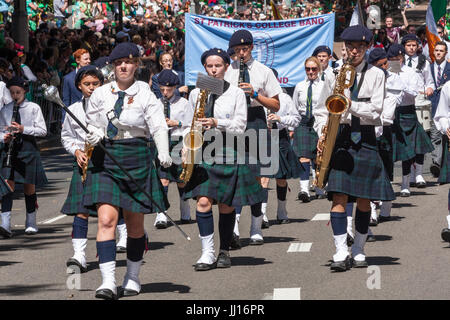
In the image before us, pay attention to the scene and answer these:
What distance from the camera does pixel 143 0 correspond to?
115 ft

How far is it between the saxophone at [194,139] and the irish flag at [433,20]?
8.68 meters

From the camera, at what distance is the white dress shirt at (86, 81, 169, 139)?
27.1 ft

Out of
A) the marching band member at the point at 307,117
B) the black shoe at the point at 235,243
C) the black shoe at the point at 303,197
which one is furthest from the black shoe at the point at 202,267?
the black shoe at the point at 303,197

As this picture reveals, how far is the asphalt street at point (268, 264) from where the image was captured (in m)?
8.54

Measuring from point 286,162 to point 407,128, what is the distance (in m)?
3.34

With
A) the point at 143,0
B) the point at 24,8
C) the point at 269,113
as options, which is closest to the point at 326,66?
the point at 269,113

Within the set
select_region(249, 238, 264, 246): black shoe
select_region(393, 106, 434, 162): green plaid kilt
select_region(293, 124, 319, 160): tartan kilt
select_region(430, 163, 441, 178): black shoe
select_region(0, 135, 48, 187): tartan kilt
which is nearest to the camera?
select_region(249, 238, 264, 246): black shoe

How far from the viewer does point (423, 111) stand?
16188mm

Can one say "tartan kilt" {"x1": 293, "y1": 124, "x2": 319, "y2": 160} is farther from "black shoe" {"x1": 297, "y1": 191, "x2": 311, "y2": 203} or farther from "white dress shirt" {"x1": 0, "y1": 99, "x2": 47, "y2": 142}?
"white dress shirt" {"x1": 0, "y1": 99, "x2": 47, "y2": 142}

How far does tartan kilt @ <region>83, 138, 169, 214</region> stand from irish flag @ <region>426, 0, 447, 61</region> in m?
10.1

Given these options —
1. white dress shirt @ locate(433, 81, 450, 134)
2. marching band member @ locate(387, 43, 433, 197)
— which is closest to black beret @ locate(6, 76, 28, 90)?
white dress shirt @ locate(433, 81, 450, 134)

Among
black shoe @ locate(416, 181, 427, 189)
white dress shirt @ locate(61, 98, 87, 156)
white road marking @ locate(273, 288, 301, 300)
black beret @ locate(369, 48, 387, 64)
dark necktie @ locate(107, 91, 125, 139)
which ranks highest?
black beret @ locate(369, 48, 387, 64)

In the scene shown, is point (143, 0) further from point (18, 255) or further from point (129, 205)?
point (129, 205)

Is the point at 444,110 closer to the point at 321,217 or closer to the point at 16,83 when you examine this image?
the point at 321,217
